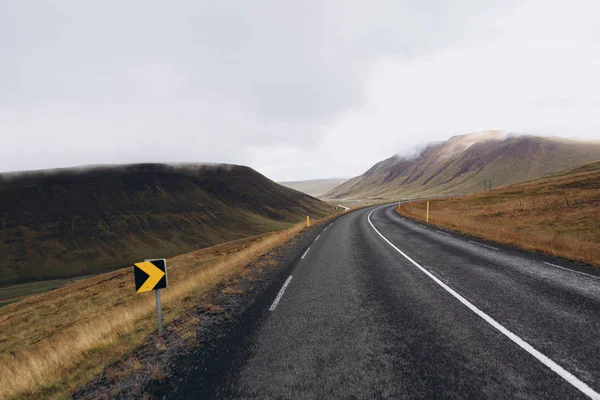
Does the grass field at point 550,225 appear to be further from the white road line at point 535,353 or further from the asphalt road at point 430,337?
the white road line at point 535,353

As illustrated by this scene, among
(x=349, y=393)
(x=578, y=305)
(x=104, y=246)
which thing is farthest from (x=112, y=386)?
(x=104, y=246)

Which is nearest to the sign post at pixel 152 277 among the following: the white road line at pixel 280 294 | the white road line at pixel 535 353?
the white road line at pixel 280 294

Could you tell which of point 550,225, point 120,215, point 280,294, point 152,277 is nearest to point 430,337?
point 280,294

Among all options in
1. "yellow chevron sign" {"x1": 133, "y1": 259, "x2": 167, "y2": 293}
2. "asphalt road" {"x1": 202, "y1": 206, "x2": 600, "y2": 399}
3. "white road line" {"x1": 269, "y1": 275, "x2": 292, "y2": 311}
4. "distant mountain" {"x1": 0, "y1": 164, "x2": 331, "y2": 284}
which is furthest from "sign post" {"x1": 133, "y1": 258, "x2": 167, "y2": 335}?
"distant mountain" {"x1": 0, "y1": 164, "x2": 331, "y2": 284}

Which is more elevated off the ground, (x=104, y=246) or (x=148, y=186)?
(x=148, y=186)

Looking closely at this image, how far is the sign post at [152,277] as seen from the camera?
4934 millimetres

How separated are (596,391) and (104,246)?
10791 centimetres

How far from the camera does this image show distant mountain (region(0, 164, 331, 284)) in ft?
263

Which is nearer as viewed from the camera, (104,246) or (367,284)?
(367,284)

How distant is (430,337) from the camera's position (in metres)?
4.14

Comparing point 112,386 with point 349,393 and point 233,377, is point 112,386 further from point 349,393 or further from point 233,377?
point 349,393

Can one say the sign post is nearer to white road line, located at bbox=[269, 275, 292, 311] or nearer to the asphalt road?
the asphalt road

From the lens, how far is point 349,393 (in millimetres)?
2984

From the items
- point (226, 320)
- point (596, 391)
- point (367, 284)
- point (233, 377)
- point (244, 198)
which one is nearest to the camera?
point (596, 391)
